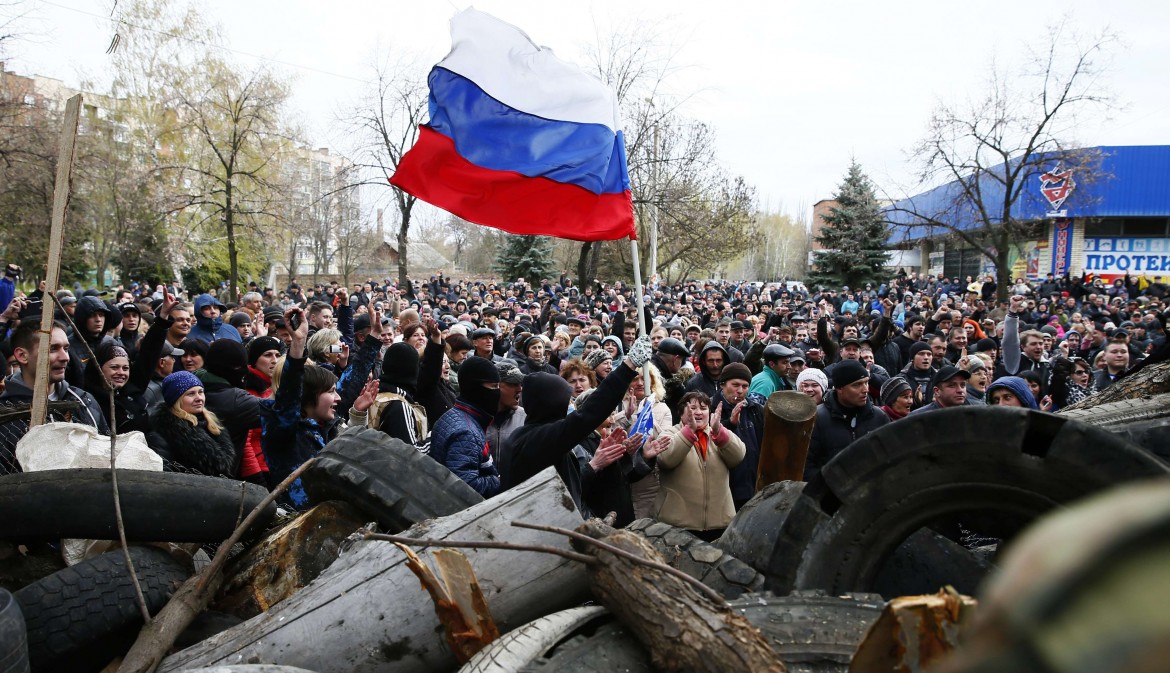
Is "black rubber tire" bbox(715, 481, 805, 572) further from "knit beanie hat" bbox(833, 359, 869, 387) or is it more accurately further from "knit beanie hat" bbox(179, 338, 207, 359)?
"knit beanie hat" bbox(179, 338, 207, 359)

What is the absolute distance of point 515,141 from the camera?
6.46 m

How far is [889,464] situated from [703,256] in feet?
146

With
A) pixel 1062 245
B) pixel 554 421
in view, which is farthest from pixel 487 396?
pixel 1062 245

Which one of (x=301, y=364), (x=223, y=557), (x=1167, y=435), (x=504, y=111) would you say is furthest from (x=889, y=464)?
(x=504, y=111)

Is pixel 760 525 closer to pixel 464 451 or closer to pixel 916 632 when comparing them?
pixel 464 451

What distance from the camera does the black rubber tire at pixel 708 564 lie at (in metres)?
3.50

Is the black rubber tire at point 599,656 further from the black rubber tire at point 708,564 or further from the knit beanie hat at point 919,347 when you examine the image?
the knit beanie hat at point 919,347

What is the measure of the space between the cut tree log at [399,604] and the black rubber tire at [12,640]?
480 millimetres

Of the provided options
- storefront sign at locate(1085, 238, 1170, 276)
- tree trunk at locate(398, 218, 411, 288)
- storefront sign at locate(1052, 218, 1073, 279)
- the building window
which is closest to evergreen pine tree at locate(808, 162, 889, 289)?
storefront sign at locate(1052, 218, 1073, 279)

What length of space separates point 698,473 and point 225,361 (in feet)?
12.6

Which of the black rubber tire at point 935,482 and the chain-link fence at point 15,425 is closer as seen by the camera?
the black rubber tire at point 935,482

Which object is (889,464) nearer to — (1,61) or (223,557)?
(223,557)

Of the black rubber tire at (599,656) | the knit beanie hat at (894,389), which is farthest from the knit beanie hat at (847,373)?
the black rubber tire at (599,656)

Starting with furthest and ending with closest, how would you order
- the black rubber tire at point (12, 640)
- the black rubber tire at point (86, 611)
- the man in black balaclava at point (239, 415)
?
the man in black balaclava at point (239, 415)
the black rubber tire at point (86, 611)
the black rubber tire at point (12, 640)
